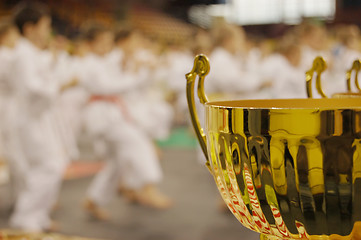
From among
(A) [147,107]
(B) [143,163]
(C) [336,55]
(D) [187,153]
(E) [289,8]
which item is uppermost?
(E) [289,8]

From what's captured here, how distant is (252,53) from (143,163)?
4.18ft

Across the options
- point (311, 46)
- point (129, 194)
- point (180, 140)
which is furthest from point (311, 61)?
point (180, 140)

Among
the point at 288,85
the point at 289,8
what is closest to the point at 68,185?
the point at 288,85

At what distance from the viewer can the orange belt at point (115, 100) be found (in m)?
2.99

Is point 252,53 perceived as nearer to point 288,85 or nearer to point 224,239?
point 288,85

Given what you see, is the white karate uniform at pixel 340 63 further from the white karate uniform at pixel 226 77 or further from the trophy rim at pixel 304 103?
the trophy rim at pixel 304 103

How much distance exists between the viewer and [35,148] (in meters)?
2.67

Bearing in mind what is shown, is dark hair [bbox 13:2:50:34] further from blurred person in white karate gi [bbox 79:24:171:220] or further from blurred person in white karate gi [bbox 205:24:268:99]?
blurred person in white karate gi [bbox 205:24:268:99]

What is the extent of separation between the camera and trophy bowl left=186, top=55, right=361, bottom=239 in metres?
0.34

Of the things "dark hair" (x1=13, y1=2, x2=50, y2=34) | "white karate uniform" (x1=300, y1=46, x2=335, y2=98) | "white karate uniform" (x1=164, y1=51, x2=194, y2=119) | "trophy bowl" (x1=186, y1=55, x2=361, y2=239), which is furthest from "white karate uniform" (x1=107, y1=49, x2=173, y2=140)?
"trophy bowl" (x1=186, y1=55, x2=361, y2=239)

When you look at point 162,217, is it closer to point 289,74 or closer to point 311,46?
point 289,74

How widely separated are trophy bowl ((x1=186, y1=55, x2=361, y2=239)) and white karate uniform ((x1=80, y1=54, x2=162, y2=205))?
2628 millimetres

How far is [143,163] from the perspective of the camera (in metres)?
2.98

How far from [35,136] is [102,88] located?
539 mm
